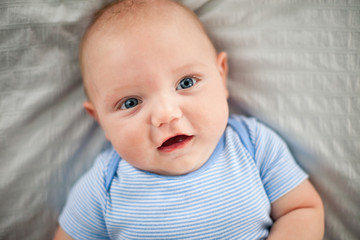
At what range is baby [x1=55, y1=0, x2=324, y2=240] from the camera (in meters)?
0.85

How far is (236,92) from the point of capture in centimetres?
112

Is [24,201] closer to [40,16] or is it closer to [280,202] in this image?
[40,16]

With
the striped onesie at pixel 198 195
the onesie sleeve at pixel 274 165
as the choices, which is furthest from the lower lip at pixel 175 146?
the onesie sleeve at pixel 274 165

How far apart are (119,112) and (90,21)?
381 millimetres

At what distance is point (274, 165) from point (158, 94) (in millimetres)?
442

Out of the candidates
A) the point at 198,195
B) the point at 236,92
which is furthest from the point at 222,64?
the point at 198,195

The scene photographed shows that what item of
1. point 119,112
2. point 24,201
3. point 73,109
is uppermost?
point 119,112

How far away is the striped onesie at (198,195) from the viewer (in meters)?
0.91

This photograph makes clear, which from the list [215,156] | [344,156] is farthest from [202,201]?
[344,156]

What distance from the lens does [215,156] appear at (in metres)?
0.97

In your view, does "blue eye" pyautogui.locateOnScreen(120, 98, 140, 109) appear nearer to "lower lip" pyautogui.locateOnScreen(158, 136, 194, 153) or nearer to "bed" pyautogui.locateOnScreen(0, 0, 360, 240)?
"lower lip" pyautogui.locateOnScreen(158, 136, 194, 153)

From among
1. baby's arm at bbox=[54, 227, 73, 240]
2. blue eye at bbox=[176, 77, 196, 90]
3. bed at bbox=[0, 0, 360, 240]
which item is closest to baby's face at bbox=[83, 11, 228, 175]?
blue eye at bbox=[176, 77, 196, 90]

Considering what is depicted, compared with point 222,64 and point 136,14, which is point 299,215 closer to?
point 222,64

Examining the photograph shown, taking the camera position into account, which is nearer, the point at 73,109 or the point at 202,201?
the point at 202,201
